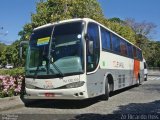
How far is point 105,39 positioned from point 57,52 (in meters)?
3.37

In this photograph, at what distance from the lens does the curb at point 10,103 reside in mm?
12430

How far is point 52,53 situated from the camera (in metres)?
12.7

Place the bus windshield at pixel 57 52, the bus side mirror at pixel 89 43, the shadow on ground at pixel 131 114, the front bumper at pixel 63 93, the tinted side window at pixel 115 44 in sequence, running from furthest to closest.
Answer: the tinted side window at pixel 115 44 → the bus side mirror at pixel 89 43 → the bus windshield at pixel 57 52 → the front bumper at pixel 63 93 → the shadow on ground at pixel 131 114

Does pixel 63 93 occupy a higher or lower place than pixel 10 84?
lower

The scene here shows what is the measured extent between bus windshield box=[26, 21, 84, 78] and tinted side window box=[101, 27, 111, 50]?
215 cm

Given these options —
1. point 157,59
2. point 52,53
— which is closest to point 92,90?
point 52,53

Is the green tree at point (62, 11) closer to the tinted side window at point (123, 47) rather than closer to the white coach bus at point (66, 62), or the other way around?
the tinted side window at point (123, 47)

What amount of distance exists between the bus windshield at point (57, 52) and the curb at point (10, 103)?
125 centimetres

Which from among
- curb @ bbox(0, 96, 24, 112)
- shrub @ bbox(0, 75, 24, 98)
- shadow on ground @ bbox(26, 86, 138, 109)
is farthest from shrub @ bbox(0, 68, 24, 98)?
shadow on ground @ bbox(26, 86, 138, 109)

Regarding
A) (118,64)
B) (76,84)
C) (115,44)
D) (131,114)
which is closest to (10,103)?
(76,84)

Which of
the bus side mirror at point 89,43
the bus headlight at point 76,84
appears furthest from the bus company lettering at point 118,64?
the bus headlight at point 76,84

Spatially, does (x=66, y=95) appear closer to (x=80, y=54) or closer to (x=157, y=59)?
(x=80, y=54)

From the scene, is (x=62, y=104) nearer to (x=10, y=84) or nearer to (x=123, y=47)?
(x=10, y=84)

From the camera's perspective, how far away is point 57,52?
41.5ft
